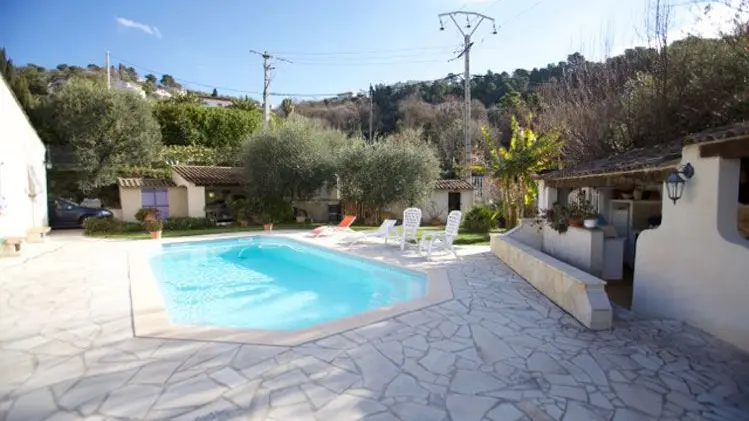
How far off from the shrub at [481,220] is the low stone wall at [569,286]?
7.73m

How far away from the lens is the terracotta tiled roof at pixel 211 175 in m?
19.5

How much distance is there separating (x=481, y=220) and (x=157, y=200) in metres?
16.4

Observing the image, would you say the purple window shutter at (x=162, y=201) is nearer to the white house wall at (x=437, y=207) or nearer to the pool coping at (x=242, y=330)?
the pool coping at (x=242, y=330)

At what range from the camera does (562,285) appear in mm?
5961

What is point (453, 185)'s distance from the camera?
71.3ft

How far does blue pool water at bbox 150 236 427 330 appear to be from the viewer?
703cm

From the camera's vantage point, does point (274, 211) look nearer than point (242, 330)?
No

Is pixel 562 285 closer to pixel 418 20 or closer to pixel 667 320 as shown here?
pixel 667 320

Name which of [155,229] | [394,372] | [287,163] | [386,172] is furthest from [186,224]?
[394,372]

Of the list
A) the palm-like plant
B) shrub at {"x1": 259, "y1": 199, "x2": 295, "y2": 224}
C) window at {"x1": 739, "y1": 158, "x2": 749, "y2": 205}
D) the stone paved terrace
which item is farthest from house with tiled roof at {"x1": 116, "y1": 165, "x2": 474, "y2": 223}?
window at {"x1": 739, "y1": 158, "x2": 749, "y2": 205}

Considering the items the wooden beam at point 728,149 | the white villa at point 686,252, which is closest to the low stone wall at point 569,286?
the white villa at point 686,252

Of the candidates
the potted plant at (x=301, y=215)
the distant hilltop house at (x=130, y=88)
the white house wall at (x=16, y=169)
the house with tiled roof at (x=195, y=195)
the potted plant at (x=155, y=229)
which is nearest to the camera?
the white house wall at (x=16, y=169)

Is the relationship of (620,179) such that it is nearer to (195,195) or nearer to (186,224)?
(186,224)

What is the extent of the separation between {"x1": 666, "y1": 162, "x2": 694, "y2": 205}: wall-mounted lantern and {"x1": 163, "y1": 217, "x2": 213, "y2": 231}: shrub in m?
Answer: 17.6
